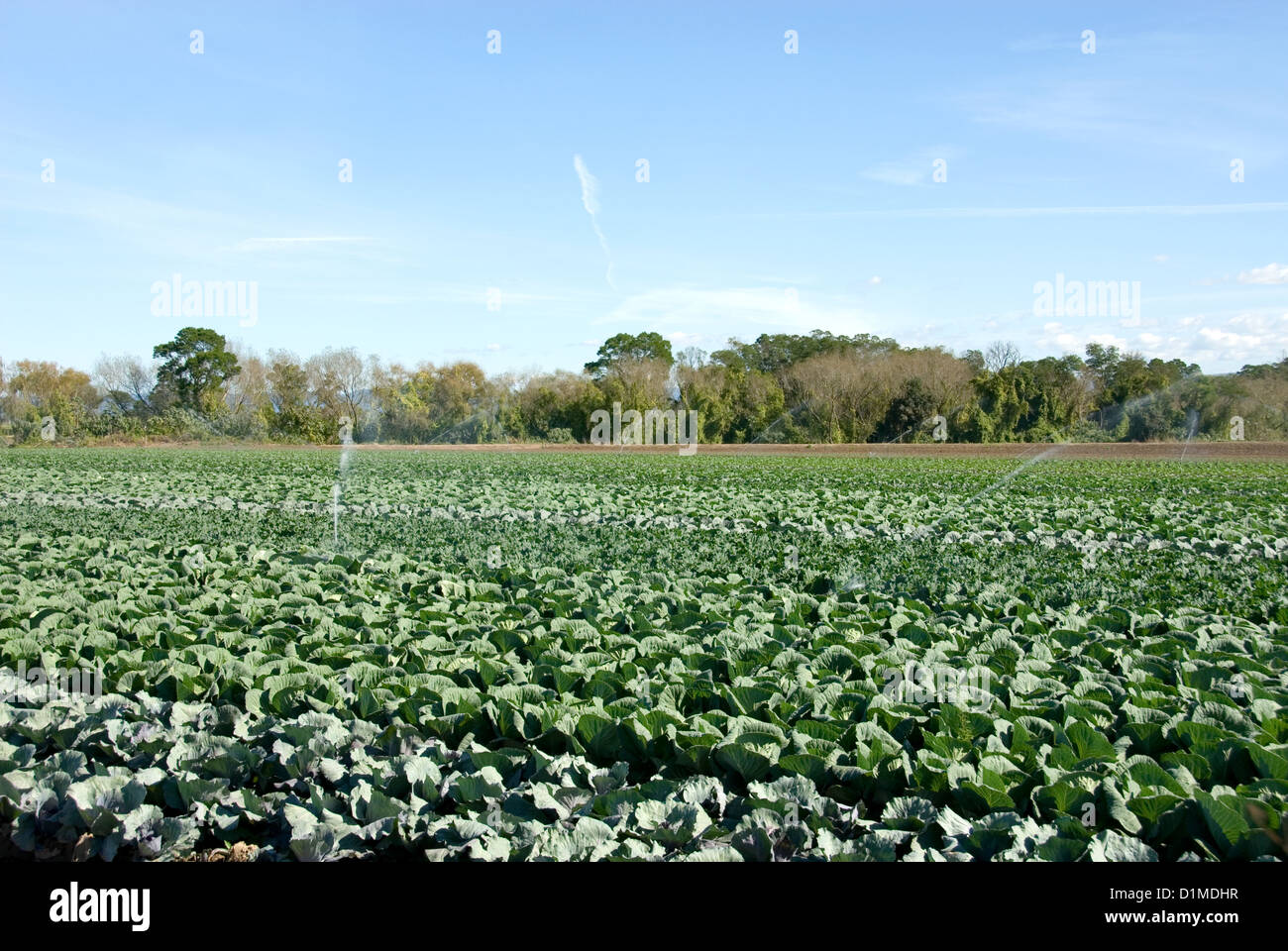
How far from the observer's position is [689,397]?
68.6 m

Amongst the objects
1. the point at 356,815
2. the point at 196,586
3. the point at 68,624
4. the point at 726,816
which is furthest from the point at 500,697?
the point at 196,586

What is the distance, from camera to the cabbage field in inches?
138

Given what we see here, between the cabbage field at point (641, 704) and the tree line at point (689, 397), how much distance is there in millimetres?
52306

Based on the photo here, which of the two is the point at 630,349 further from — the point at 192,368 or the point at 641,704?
the point at 641,704

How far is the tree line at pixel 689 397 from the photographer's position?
2265 inches

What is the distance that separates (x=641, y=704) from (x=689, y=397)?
6432 cm

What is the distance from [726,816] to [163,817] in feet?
7.63

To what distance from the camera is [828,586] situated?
8750 mm

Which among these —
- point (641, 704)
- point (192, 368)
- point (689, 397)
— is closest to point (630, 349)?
point (689, 397)

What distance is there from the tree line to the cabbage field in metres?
52.3

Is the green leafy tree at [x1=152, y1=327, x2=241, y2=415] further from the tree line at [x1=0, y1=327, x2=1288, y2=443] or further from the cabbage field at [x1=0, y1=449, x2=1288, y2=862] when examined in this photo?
the cabbage field at [x1=0, y1=449, x2=1288, y2=862]

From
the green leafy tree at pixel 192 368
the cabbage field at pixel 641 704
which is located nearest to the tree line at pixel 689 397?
the green leafy tree at pixel 192 368

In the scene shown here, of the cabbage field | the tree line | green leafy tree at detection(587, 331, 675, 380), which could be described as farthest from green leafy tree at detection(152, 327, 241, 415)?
the cabbage field
